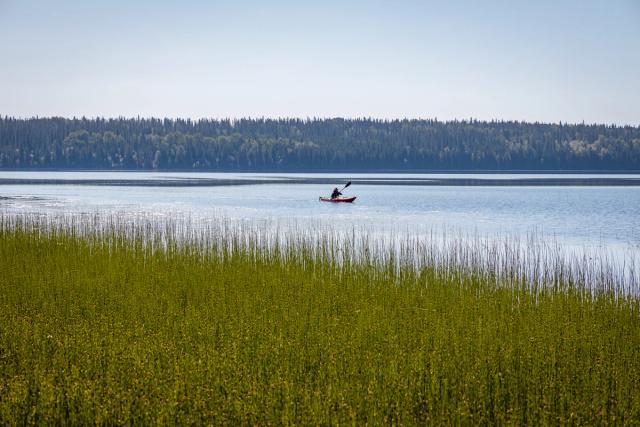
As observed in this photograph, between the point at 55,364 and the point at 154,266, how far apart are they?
7000 millimetres

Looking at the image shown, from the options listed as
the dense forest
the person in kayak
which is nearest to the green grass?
the person in kayak

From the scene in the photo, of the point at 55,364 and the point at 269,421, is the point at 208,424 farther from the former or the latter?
the point at 55,364

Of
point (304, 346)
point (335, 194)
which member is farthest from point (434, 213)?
point (304, 346)

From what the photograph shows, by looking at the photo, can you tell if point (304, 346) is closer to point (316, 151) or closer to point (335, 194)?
point (335, 194)

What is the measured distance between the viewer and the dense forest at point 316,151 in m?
171

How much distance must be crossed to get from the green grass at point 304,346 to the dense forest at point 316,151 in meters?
156

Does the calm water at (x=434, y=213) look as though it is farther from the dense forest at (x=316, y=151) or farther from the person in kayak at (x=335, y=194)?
the dense forest at (x=316, y=151)

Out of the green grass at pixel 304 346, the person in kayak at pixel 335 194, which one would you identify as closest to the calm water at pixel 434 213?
the person in kayak at pixel 335 194

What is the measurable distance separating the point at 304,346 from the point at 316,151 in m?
163

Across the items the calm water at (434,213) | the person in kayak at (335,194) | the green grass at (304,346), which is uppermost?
the person in kayak at (335,194)

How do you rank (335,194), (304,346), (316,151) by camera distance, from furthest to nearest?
(316,151), (335,194), (304,346)

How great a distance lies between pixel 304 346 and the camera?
A: 32.1 ft

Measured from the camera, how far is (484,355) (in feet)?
30.9

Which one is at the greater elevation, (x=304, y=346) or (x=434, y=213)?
(x=304, y=346)
